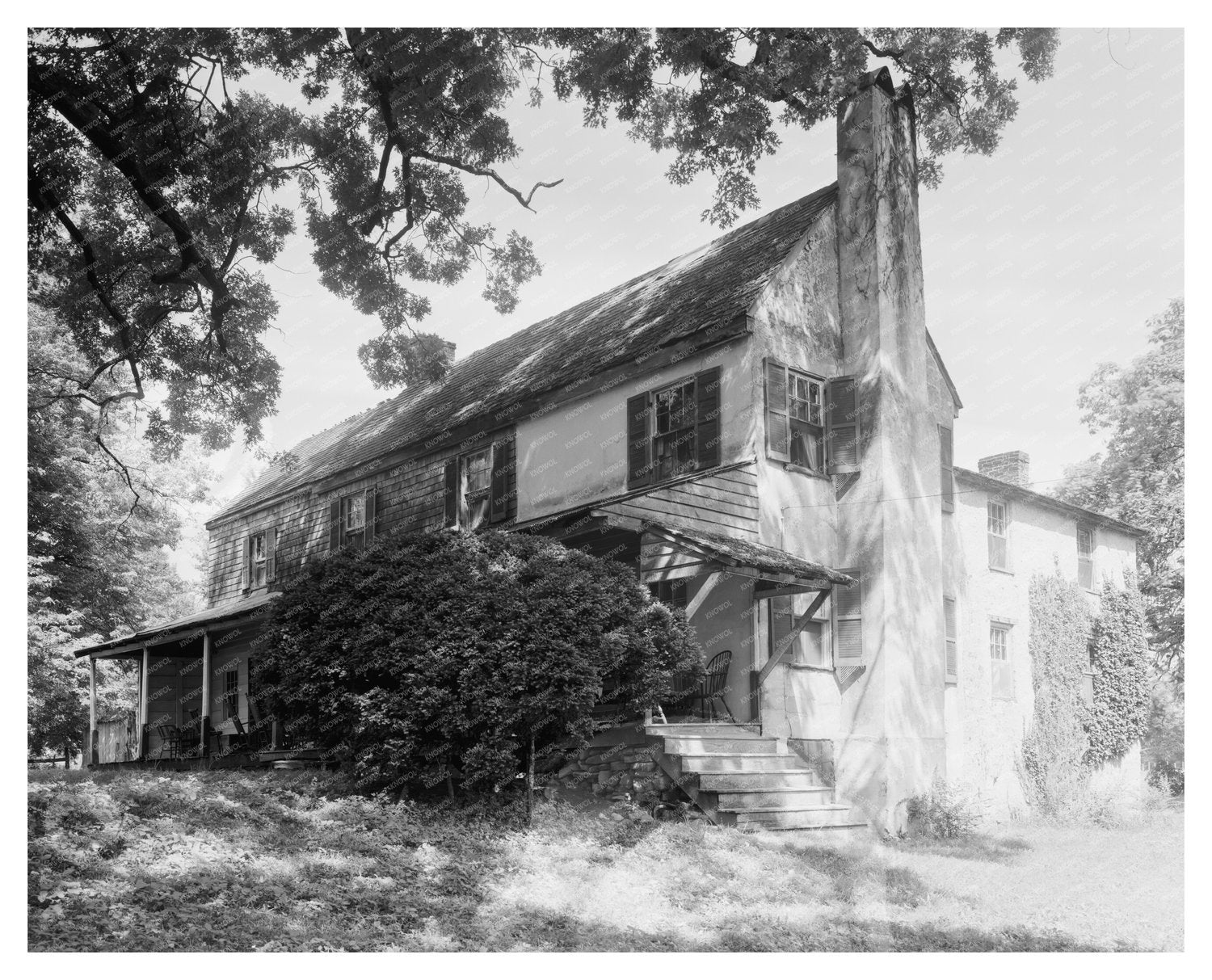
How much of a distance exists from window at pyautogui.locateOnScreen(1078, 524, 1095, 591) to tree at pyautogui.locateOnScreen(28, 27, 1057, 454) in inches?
324

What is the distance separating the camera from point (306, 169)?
1391 cm

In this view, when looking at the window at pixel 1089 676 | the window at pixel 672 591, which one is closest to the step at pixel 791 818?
the window at pixel 672 591

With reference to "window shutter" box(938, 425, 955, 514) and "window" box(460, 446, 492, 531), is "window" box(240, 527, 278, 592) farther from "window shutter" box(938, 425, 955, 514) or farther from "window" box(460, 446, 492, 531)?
"window shutter" box(938, 425, 955, 514)

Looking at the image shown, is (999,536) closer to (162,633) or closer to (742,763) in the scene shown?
(742,763)

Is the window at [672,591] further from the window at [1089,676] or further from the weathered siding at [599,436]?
the window at [1089,676]

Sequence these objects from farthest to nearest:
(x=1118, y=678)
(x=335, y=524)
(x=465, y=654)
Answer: (x=335, y=524)
(x=1118, y=678)
(x=465, y=654)

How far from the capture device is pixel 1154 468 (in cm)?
2103

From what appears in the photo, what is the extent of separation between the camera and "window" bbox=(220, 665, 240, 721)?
75.6ft

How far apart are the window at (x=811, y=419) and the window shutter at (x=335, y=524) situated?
10838 millimetres

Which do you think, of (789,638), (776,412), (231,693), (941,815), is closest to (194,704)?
(231,693)

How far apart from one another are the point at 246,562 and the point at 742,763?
16327 mm

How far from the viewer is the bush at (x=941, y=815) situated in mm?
13383
